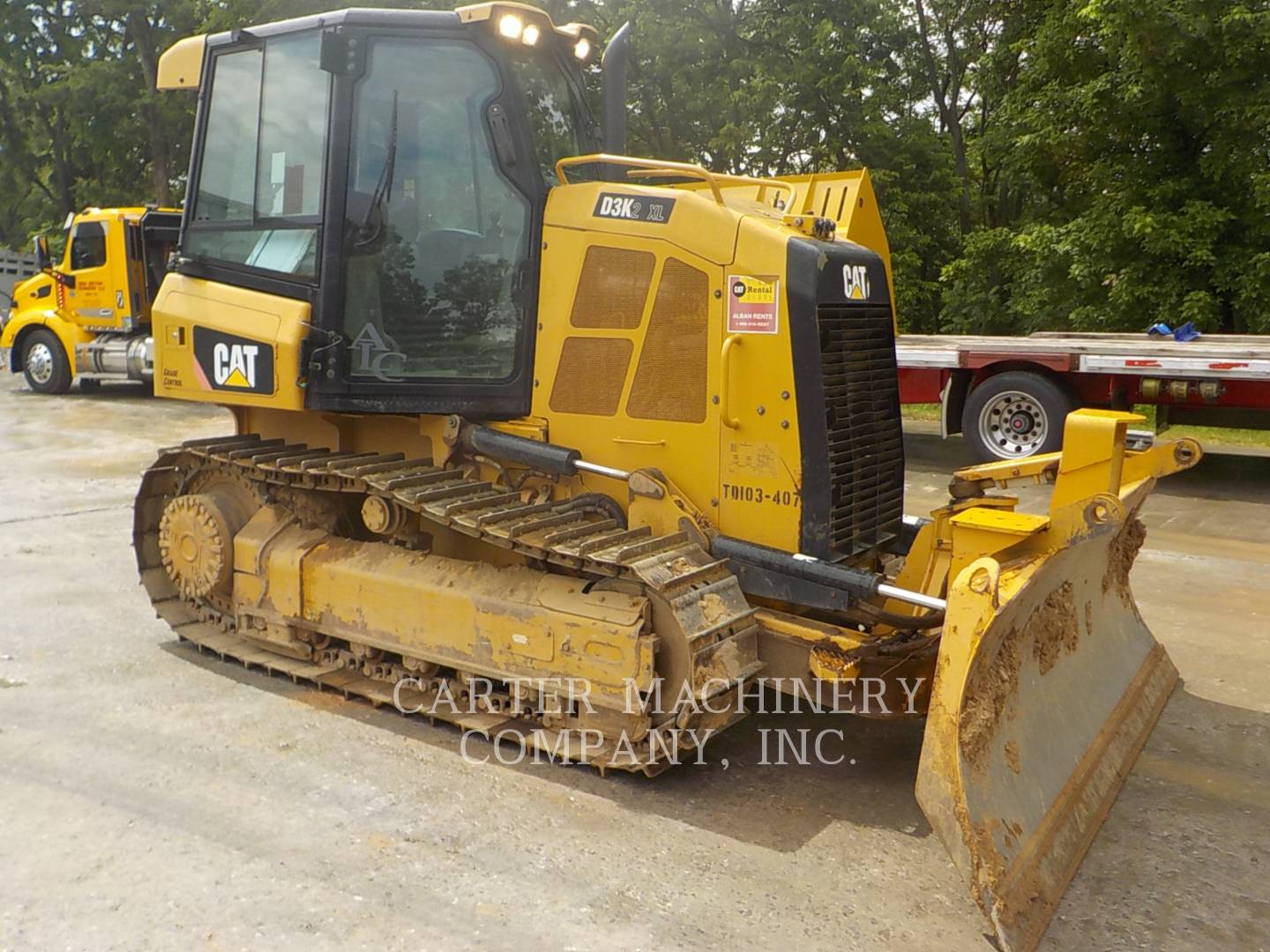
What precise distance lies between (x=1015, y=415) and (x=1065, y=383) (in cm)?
56

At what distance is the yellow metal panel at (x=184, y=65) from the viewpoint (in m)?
5.55

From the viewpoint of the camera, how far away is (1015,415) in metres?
10.9

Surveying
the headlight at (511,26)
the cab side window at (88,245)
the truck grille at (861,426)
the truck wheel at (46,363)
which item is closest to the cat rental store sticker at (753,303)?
the truck grille at (861,426)

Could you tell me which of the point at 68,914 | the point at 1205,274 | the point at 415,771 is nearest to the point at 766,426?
the point at 415,771

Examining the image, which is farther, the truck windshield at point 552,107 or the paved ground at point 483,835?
the truck windshield at point 552,107

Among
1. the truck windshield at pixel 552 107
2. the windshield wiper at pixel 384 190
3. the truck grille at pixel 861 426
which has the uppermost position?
the truck windshield at pixel 552 107

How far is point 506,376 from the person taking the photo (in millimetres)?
4844

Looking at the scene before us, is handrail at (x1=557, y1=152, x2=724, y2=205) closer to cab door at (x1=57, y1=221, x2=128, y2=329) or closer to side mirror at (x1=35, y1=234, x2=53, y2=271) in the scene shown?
cab door at (x1=57, y1=221, x2=128, y2=329)

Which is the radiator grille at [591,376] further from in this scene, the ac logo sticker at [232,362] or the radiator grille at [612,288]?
the ac logo sticker at [232,362]

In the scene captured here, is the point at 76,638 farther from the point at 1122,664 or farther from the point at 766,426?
the point at 1122,664

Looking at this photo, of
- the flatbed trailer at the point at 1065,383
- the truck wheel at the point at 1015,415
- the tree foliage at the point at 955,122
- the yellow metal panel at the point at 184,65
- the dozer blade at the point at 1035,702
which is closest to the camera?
the dozer blade at the point at 1035,702

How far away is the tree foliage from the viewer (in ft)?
47.5

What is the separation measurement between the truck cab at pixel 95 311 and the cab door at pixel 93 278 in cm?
1

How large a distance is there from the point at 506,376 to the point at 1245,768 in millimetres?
3463
